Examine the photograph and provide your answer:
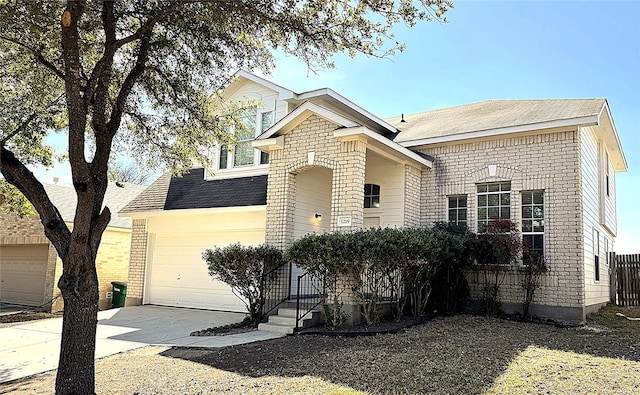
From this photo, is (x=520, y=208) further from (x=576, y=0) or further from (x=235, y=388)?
(x=235, y=388)

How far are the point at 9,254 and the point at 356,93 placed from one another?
1448 cm

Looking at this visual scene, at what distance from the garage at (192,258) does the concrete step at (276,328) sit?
3.10 m

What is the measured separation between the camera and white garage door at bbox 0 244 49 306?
16.9 meters

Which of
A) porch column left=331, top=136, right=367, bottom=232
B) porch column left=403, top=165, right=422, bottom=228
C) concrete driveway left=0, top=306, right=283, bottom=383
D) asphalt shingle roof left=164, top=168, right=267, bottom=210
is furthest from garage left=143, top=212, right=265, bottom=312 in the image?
porch column left=403, top=165, right=422, bottom=228

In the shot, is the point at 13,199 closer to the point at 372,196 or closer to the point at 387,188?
the point at 372,196

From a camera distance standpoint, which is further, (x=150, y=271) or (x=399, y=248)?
(x=150, y=271)

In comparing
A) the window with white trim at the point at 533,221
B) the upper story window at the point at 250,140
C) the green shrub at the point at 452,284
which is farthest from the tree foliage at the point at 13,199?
the window with white trim at the point at 533,221

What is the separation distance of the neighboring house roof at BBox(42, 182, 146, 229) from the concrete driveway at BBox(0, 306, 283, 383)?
4.97 metres

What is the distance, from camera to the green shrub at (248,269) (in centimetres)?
995

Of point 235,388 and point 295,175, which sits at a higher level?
point 295,175

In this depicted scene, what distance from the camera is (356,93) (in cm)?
1329

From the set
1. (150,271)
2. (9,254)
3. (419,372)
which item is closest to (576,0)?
(419,372)

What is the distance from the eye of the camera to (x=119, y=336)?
9344mm

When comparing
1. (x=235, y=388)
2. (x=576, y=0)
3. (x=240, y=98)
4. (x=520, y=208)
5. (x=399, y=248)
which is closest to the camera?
(x=235, y=388)
